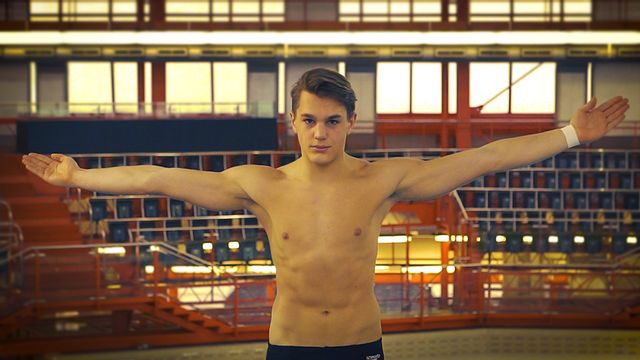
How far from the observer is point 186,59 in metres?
12.5

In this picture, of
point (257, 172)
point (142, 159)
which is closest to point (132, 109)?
point (142, 159)

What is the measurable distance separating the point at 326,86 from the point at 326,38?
9254mm

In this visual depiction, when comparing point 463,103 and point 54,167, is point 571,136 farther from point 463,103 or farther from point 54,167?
point 463,103

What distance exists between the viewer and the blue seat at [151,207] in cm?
1095

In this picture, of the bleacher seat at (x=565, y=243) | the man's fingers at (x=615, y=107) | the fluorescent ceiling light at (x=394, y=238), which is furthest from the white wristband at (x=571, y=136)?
the bleacher seat at (x=565, y=243)

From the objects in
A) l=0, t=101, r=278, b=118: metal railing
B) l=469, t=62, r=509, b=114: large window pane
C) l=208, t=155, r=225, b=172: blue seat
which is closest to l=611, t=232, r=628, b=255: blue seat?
l=469, t=62, r=509, b=114: large window pane

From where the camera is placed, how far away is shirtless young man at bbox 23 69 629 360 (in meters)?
3.24

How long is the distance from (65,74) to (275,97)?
251cm

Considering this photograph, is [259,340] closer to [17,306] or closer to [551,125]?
[17,306]

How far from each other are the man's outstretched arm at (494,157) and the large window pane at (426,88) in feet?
32.2

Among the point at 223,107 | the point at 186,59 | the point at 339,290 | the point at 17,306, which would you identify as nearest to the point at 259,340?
the point at 17,306

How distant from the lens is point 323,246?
328 centimetres

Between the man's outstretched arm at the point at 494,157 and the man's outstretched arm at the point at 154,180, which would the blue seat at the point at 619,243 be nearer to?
the man's outstretched arm at the point at 494,157

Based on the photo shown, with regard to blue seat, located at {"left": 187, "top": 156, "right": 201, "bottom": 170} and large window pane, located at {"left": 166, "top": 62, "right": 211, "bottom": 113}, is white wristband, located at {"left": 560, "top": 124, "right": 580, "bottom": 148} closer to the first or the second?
blue seat, located at {"left": 187, "top": 156, "right": 201, "bottom": 170}
